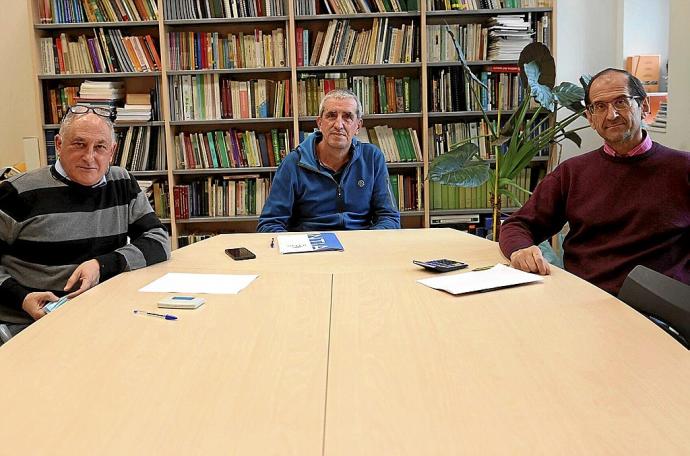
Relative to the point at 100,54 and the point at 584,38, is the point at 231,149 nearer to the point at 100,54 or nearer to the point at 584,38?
the point at 100,54

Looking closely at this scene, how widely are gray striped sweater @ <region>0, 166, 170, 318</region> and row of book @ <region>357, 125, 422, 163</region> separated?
2.50 metres

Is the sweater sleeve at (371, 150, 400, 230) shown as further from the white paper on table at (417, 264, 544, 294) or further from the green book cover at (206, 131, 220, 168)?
the green book cover at (206, 131, 220, 168)

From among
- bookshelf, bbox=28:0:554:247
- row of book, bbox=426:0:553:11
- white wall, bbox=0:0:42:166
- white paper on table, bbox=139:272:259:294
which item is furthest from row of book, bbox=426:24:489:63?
white paper on table, bbox=139:272:259:294

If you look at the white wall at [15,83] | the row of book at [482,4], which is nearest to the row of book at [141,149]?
the white wall at [15,83]

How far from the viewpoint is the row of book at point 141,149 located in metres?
4.57

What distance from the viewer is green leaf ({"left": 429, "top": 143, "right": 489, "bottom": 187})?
150 inches

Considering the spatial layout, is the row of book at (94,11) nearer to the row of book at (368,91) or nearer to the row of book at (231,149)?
the row of book at (231,149)

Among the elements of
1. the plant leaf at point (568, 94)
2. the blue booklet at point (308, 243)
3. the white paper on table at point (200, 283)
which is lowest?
the blue booklet at point (308, 243)

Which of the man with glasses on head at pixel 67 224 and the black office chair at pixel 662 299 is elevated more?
the man with glasses on head at pixel 67 224

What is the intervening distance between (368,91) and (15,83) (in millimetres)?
2355

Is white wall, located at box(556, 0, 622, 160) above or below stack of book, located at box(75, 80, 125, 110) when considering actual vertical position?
above

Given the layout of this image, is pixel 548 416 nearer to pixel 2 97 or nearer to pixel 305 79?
pixel 305 79

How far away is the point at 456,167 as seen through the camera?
3846 mm

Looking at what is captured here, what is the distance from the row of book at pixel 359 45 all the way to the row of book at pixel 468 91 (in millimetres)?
219
